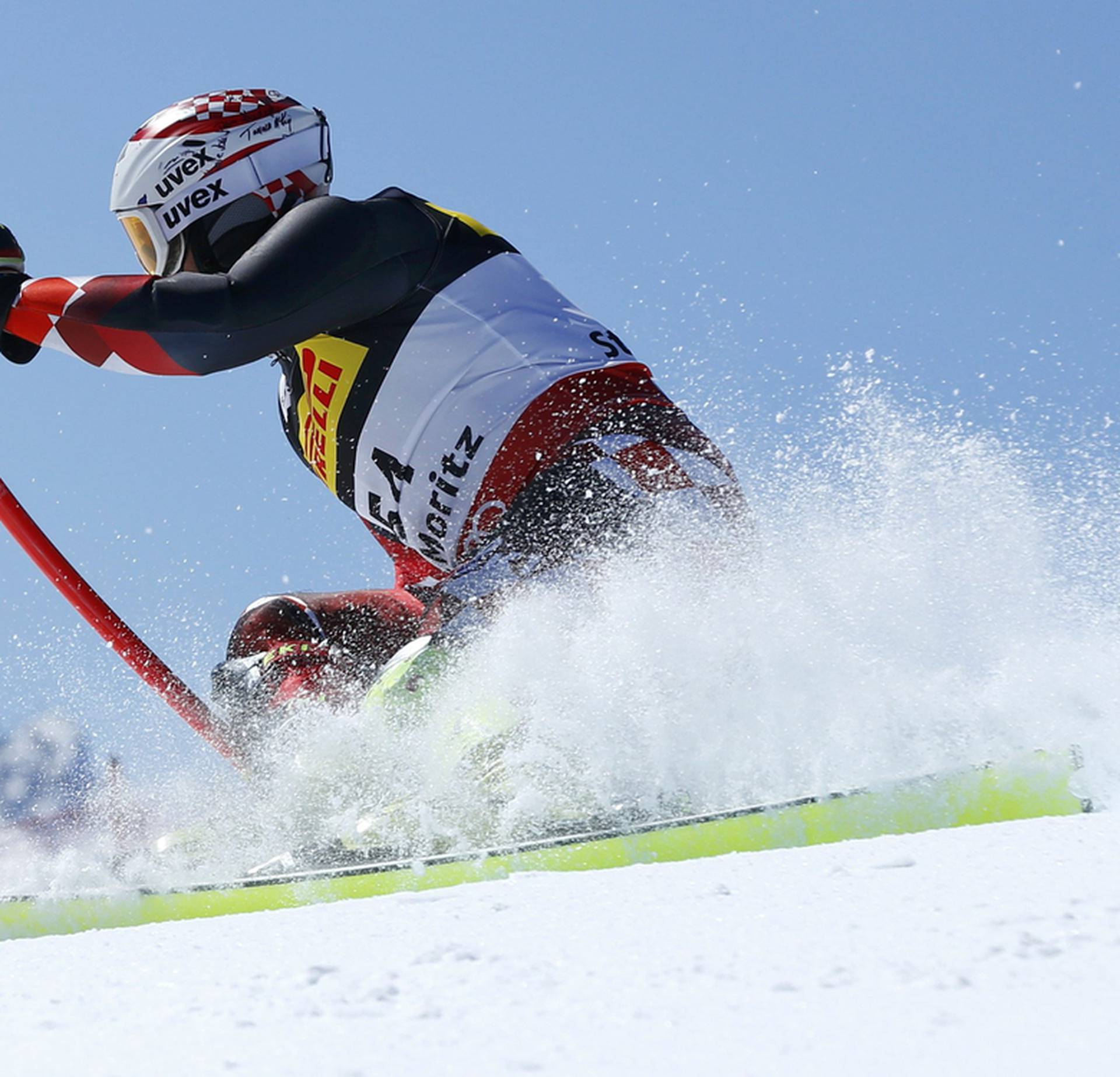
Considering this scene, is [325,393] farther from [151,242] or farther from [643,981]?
[643,981]

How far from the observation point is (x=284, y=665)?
311 centimetres

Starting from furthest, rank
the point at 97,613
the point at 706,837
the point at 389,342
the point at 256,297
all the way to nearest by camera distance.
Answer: the point at 97,613 < the point at 389,342 < the point at 256,297 < the point at 706,837

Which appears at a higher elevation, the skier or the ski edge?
the skier

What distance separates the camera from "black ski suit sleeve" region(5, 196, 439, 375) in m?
2.66

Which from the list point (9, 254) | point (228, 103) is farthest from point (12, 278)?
point (228, 103)

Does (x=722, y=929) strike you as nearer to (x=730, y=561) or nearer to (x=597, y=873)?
(x=597, y=873)

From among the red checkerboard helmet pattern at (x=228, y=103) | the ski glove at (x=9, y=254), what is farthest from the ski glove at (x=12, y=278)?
the red checkerboard helmet pattern at (x=228, y=103)

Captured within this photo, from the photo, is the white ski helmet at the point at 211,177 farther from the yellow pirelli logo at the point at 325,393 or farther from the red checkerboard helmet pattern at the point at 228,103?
the yellow pirelli logo at the point at 325,393

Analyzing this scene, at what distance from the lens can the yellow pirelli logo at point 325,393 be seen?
298 cm

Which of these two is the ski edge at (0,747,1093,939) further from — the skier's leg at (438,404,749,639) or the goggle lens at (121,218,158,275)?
the goggle lens at (121,218,158,275)

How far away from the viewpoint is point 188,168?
2941 mm

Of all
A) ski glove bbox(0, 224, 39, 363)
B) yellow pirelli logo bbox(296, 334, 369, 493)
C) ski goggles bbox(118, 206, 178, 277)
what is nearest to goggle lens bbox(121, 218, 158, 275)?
ski goggles bbox(118, 206, 178, 277)

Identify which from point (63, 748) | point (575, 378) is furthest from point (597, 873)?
point (63, 748)

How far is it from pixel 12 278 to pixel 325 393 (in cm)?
73
